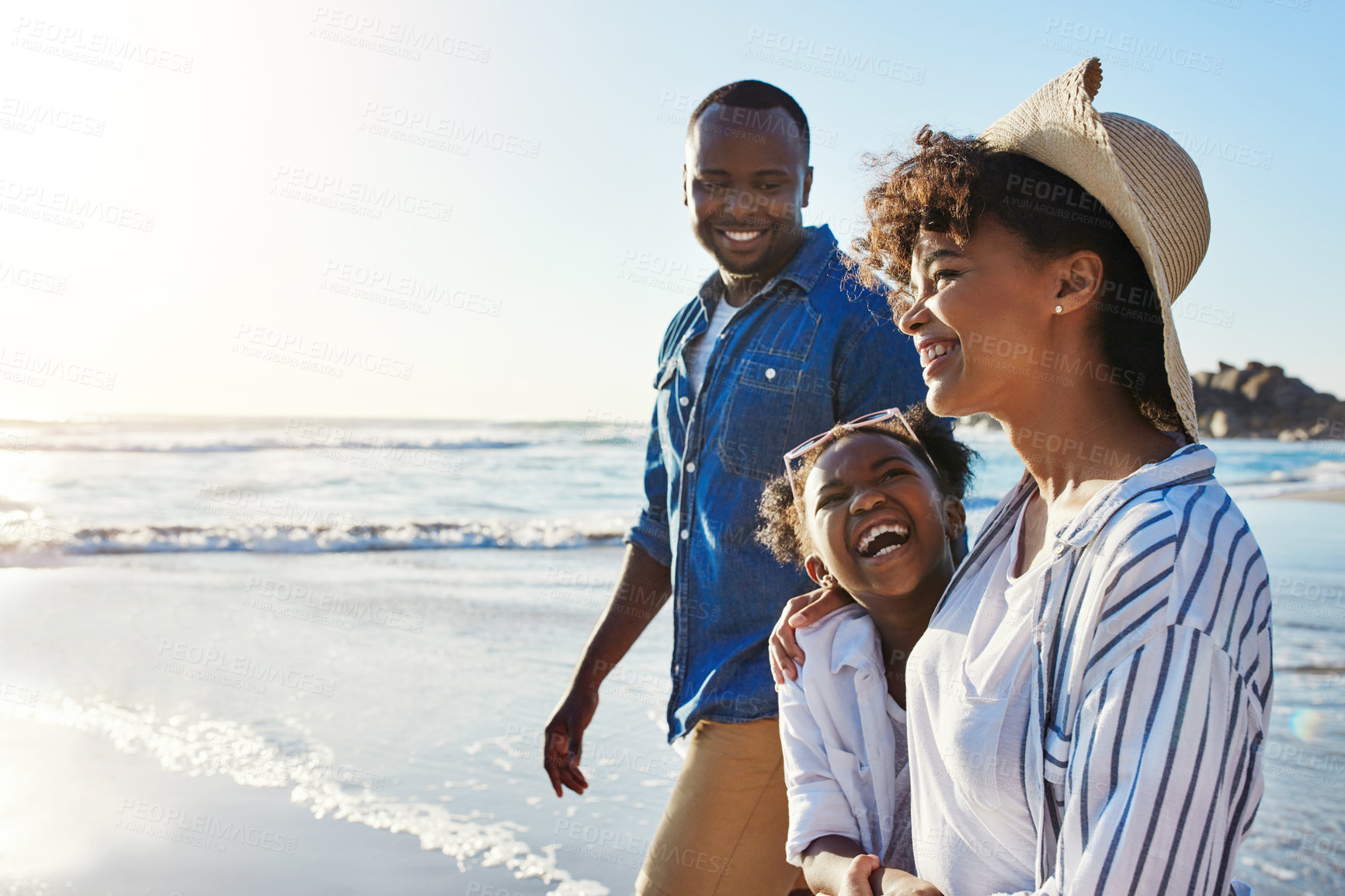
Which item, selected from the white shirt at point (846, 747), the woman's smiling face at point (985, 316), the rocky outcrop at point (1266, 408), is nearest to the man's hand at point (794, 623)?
the white shirt at point (846, 747)

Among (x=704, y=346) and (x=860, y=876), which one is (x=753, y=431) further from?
(x=860, y=876)

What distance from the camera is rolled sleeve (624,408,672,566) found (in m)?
3.14

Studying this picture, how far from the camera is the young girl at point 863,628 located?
187cm

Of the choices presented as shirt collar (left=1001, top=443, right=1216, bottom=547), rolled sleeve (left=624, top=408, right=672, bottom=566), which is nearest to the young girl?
shirt collar (left=1001, top=443, right=1216, bottom=547)

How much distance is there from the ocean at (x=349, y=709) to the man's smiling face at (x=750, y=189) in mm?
880

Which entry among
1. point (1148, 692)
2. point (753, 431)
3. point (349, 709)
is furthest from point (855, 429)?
point (349, 709)

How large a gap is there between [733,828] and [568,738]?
64 cm

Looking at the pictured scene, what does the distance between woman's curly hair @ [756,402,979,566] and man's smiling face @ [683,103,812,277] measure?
0.69 meters

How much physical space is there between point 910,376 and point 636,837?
8.70ft

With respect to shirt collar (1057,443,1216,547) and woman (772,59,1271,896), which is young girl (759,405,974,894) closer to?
woman (772,59,1271,896)

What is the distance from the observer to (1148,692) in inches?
43.6

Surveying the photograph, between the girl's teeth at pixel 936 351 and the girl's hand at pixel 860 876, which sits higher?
the girl's teeth at pixel 936 351

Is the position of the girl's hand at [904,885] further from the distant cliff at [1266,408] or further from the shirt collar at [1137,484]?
the distant cliff at [1266,408]

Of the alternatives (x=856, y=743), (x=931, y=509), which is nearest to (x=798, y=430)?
(x=931, y=509)
